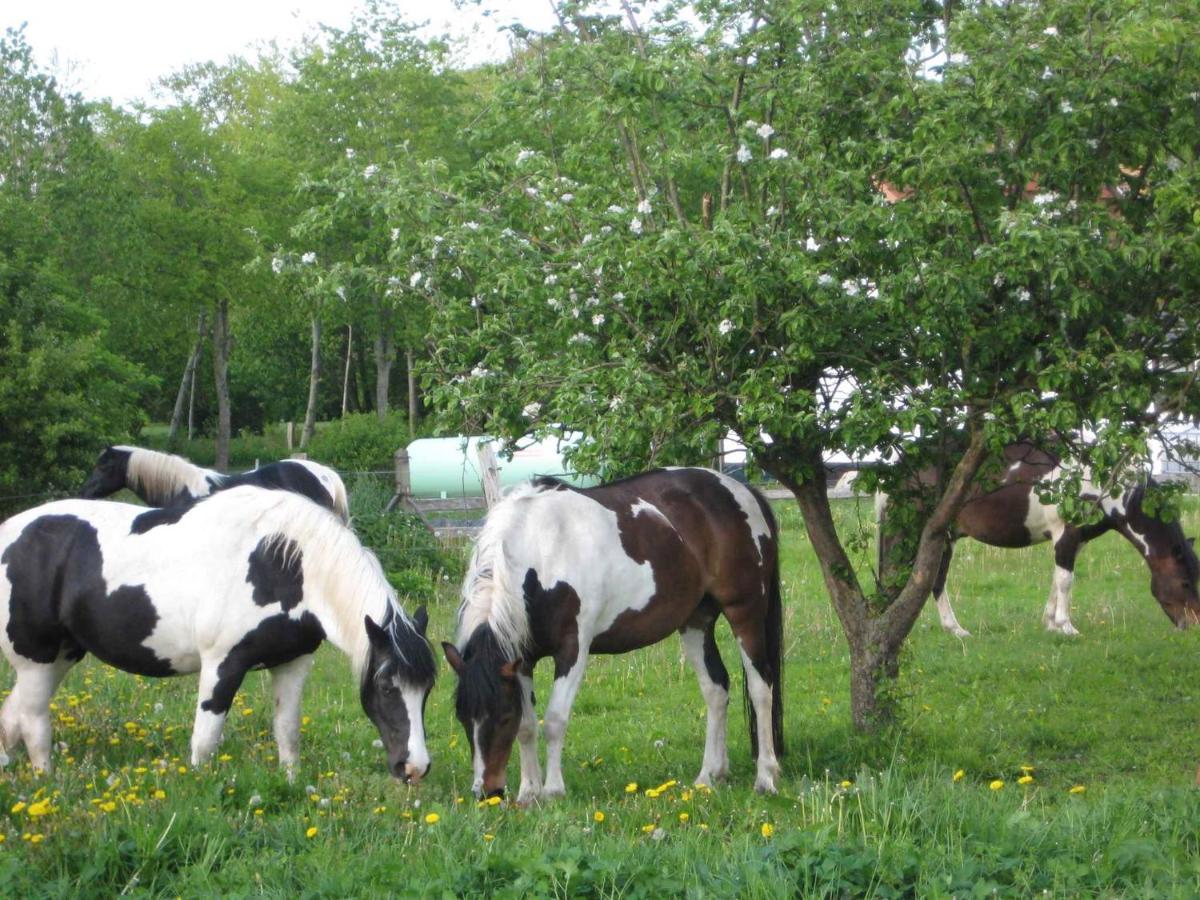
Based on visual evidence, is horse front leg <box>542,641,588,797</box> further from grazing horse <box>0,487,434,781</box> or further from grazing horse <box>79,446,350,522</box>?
grazing horse <box>79,446,350,522</box>

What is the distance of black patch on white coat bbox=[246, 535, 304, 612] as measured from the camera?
7.04 meters

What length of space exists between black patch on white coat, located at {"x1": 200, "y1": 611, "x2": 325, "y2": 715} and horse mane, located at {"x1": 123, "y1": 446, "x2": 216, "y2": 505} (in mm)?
4465

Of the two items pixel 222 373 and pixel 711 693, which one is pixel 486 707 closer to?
pixel 711 693

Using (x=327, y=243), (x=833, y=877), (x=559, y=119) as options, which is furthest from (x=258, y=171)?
(x=833, y=877)

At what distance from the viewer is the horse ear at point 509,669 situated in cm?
683

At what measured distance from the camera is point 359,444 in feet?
110

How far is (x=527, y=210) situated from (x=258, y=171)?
109ft

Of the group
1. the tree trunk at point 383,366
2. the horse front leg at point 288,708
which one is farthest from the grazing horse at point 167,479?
the tree trunk at point 383,366

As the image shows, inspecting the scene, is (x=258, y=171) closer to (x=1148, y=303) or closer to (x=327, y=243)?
(x=327, y=243)

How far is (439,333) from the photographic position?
8.75m

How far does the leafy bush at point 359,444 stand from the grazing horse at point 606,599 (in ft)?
80.4

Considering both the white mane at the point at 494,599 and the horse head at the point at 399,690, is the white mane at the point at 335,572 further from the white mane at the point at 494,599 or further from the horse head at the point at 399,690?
the white mane at the point at 494,599

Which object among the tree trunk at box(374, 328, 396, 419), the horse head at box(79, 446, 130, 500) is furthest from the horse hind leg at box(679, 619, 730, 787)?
the tree trunk at box(374, 328, 396, 419)

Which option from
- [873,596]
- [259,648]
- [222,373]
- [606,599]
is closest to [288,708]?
[259,648]
